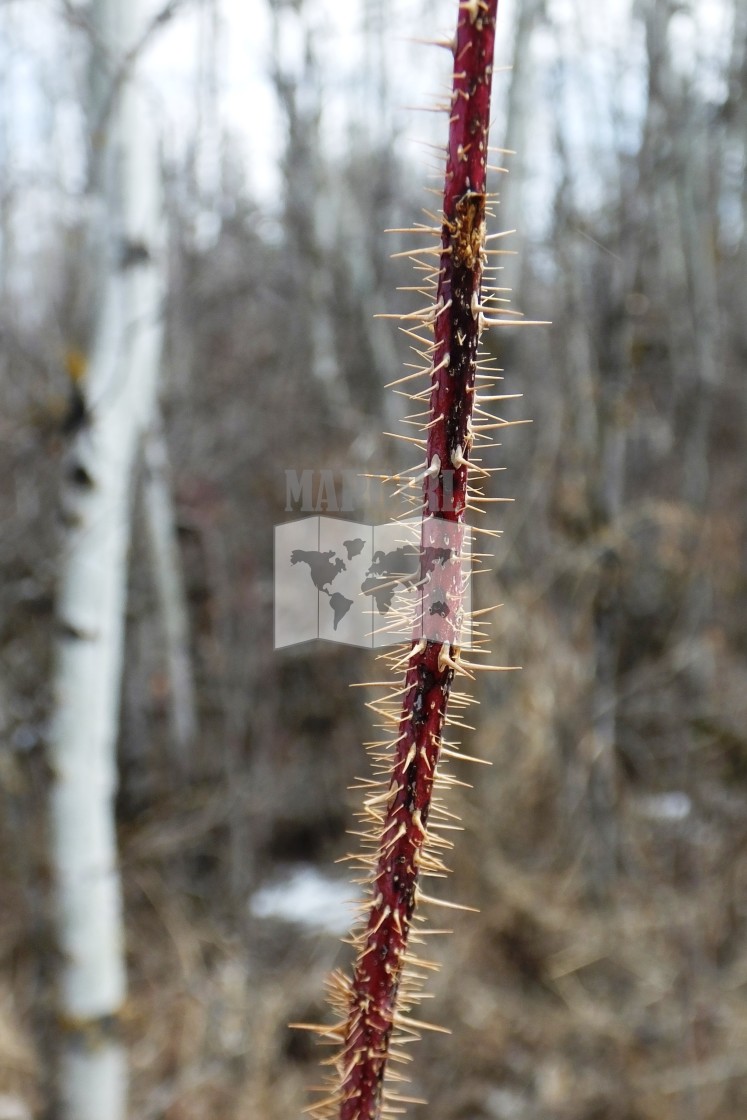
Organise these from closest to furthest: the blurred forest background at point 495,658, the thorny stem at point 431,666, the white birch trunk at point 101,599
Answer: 1. the thorny stem at point 431,666
2. the white birch trunk at point 101,599
3. the blurred forest background at point 495,658

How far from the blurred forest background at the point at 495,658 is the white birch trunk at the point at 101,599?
0.24 ft

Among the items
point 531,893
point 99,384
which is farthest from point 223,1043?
point 99,384

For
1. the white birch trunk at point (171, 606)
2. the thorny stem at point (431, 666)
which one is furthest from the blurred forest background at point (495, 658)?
the thorny stem at point (431, 666)

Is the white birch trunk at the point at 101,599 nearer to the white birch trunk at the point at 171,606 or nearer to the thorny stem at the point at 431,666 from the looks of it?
the thorny stem at the point at 431,666

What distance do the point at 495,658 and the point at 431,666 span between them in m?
3.25

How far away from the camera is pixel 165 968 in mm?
3666

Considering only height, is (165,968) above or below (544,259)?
below

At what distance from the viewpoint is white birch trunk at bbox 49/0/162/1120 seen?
6.38ft

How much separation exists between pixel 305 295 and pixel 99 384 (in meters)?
2.83

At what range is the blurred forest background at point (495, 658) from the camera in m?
2.95

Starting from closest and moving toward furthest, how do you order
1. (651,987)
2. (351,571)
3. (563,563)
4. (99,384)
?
(351,571)
(99,384)
(651,987)
(563,563)

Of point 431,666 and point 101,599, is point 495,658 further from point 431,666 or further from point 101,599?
point 431,666

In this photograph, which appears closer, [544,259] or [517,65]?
[517,65]

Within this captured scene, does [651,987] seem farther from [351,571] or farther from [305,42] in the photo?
[305,42]
